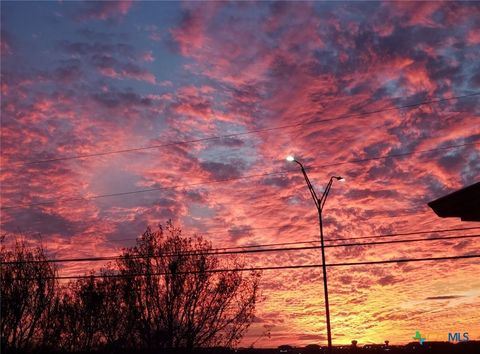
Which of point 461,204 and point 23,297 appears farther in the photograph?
point 23,297

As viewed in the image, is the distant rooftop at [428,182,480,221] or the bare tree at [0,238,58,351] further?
the bare tree at [0,238,58,351]

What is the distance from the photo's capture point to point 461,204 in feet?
35.9

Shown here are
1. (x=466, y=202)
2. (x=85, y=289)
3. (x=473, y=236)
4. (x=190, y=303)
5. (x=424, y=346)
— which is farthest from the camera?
(x=424, y=346)

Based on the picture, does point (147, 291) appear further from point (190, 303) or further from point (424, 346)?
point (424, 346)

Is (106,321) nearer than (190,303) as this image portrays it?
No

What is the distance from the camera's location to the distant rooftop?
10516 mm

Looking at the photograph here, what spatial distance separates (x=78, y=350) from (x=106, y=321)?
565cm

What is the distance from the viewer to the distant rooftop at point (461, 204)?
34.5ft

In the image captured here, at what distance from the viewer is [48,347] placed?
45281 millimetres

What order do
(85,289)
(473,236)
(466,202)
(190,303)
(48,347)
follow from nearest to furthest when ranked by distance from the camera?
(466,202) < (473,236) < (190,303) < (48,347) < (85,289)

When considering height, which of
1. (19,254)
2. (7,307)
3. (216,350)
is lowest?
(216,350)

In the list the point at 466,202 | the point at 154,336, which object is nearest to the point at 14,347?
the point at 154,336

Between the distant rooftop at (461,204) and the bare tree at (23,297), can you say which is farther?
the bare tree at (23,297)

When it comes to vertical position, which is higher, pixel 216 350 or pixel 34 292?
pixel 34 292
